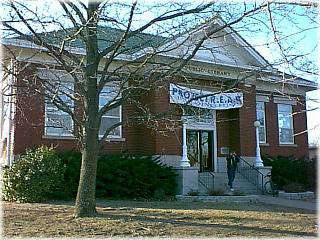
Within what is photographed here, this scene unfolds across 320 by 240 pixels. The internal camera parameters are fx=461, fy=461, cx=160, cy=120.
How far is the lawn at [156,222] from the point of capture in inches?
368

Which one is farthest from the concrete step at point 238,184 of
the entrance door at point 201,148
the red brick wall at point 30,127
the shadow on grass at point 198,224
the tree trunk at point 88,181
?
the tree trunk at point 88,181

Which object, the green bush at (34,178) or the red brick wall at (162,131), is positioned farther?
the red brick wall at (162,131)

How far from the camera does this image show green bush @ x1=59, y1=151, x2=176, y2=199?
54.6ft

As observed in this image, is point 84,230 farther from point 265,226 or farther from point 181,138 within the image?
point 181,138

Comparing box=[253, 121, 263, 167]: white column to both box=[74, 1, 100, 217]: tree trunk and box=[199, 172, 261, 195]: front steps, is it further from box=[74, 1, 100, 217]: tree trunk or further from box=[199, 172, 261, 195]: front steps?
box=[74, 1, 100, 217]: tree trunk

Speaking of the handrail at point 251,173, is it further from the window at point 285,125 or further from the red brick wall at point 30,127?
the red brick wall at point 30,127

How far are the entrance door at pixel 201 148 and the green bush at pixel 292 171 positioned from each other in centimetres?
276

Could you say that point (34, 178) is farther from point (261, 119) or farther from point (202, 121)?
point (261, 119)

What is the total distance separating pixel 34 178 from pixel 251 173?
1058 cm

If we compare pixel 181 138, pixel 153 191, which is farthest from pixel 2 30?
pixel 181 138

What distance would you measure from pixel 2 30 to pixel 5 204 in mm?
5831

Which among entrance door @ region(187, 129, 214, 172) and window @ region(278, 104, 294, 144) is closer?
entrance door @ region(187, 129, 214, 172)

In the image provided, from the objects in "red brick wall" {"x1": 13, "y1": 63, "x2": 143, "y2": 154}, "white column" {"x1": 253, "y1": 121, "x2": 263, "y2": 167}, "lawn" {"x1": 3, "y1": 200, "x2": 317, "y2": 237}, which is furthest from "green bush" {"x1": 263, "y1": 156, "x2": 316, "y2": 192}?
"red brick wall" {"x1": 13, "y1": 63, "x2": 143, "y2": 154}

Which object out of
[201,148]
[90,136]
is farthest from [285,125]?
[90,136]
